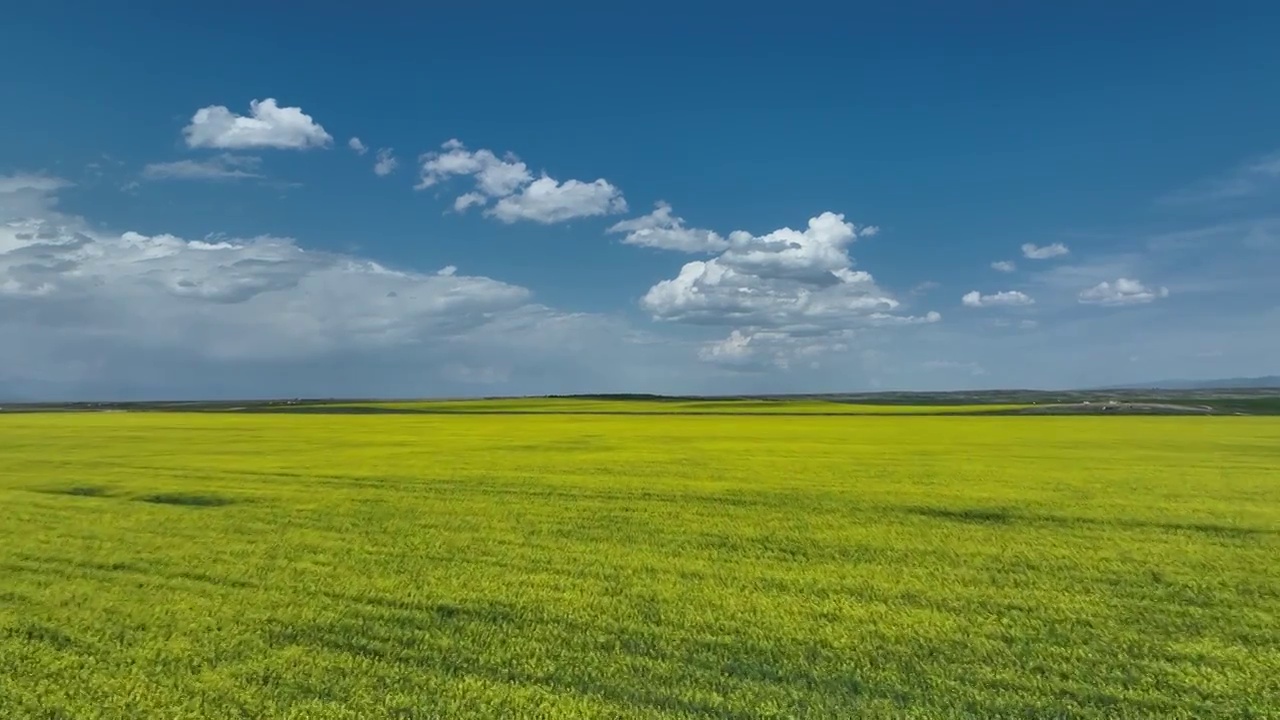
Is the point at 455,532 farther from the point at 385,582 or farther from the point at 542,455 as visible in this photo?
the point at 542,455

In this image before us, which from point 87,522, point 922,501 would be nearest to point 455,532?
point 87,522

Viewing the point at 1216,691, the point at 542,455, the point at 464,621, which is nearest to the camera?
the point at 1216,691

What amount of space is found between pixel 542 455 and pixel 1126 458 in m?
17.5

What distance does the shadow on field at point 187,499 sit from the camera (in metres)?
14.0

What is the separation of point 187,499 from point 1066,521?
16084 millimetres

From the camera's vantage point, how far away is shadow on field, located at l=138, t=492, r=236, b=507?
13998 millimetres

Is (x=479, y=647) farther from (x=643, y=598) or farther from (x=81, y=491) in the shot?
(x=81, y=491)

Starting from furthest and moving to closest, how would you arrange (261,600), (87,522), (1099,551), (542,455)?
(542,455) → (87,522) → (1099,551) → (261,600)

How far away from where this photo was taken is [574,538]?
34.6 feet

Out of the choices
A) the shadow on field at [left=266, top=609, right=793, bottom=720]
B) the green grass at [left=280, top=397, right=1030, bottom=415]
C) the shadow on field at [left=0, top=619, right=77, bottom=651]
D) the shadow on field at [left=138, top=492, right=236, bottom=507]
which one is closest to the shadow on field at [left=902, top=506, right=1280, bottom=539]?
the shadow on field at [left=266, top=609, right=793, bottom=720]

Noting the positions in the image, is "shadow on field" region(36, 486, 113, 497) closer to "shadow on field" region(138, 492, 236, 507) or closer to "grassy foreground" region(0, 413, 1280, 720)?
"grassy foreground" region(0, 413, 1280, 720)

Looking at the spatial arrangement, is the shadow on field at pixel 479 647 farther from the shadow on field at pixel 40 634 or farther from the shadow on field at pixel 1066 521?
the shadow on field at pixel 1066 521

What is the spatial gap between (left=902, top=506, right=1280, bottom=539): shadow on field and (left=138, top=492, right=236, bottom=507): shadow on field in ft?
42.1

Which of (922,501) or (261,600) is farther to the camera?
(922,501)
